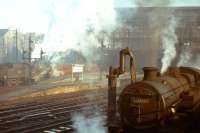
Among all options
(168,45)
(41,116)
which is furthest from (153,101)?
(168,45)

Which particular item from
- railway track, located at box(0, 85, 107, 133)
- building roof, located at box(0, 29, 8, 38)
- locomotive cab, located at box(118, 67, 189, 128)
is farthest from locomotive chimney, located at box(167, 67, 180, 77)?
building roof, located at box(0, 29, 8, 38)

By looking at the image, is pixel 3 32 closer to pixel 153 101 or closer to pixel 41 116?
pixel 41 116

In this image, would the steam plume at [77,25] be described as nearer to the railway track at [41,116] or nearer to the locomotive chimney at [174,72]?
the railway track at [41,116]

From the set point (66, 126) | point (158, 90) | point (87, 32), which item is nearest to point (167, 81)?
point (158, 90)

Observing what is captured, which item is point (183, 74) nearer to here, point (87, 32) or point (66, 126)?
point (66, 126)

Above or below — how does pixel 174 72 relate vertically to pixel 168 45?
below

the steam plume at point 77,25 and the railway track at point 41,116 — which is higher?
the steam plume at point 77,25

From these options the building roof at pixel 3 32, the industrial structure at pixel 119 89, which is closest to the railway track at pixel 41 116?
the industrial structure at pixel 119 89

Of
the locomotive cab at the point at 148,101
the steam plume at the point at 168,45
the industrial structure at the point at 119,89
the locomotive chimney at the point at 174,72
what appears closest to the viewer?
the locomotive cab at the point at 148,101

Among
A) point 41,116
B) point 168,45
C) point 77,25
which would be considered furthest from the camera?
point 77,25

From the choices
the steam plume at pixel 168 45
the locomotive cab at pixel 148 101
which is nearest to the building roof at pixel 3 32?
the steam plume at pixel 168 45

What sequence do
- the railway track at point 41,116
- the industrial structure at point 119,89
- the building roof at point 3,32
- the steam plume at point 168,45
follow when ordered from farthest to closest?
the building roof at point 3,32
the steam plume at point 168,45
the railway track at point 41,116
the industrial structure at point 119,89

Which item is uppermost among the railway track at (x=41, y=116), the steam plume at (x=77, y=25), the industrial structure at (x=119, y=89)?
the steam plume at (x=77, y=25)

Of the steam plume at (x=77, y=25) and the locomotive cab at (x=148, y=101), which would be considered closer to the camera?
the locomotive cab at (x=148, y=101)
